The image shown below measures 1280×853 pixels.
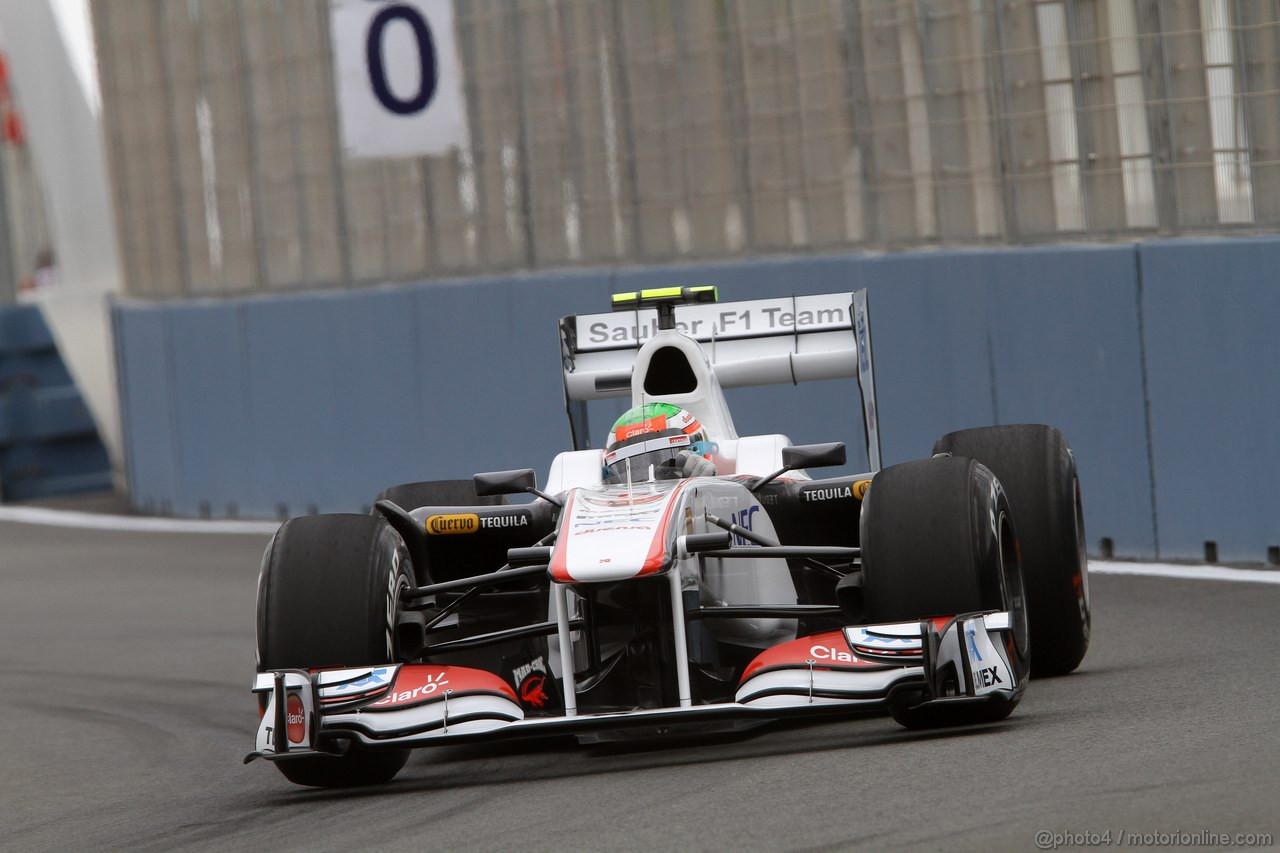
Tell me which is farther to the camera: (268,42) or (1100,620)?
(268,42)

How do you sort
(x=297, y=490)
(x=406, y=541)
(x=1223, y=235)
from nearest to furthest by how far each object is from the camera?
(x=406, y=541) < (x=1223, y=235) < (x=297, y=490)

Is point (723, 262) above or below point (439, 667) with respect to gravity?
above

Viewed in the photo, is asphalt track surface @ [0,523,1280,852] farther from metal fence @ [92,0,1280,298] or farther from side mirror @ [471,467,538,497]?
metal fence @ [92,0,1280,298]

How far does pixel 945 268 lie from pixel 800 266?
1.28 metres

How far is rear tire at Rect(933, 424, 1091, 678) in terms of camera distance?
8109 millimetres

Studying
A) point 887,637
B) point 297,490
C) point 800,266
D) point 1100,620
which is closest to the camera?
point 887,637

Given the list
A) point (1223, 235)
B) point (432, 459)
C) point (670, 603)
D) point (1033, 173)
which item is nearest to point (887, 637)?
point (670, 603)

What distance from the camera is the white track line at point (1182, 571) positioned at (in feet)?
33.1

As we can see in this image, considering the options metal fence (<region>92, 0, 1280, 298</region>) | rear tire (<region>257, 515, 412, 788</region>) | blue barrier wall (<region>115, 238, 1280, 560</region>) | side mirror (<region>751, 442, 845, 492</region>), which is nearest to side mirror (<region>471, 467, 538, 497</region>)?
rear tire (<region>257, 515, 412, 788</region>)

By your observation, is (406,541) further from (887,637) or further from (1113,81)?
(1113,81)

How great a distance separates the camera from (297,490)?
17.3 m

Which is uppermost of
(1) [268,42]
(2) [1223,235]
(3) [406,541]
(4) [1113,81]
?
(1) [268,42]

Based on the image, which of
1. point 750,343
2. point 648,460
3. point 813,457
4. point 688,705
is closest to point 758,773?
point 688,705

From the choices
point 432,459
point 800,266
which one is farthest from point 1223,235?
point 432,459
